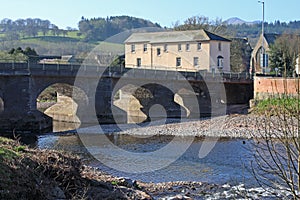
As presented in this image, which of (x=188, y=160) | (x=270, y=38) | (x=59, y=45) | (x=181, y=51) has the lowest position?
(x=188, y=160)

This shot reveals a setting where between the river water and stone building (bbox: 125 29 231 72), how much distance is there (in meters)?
27.1

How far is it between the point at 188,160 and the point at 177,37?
139ft

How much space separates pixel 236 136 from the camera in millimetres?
34906

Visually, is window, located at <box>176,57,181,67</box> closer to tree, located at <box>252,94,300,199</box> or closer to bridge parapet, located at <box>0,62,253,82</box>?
bridge parapet, located at <box>0,62,253,82</box>

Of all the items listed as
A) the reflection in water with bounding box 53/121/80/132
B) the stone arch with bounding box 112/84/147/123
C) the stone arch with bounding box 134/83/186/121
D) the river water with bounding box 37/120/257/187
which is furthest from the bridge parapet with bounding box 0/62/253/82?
the river water with bounding box 37/120/257/187

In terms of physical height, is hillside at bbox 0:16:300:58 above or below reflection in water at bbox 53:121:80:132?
above

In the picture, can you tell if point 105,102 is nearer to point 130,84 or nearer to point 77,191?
point 130,84

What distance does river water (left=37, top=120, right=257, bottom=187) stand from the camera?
69.4 feet

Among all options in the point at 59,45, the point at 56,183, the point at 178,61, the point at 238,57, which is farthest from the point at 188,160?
the point at 59,45

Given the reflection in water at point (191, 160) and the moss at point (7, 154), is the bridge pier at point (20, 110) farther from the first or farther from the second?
the moss at point (7, 154)

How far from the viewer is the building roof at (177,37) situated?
6256 cm

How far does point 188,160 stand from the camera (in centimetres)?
2567

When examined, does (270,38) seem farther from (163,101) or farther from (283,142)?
(283,142)

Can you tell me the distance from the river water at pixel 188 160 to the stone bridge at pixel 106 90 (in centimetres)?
443
